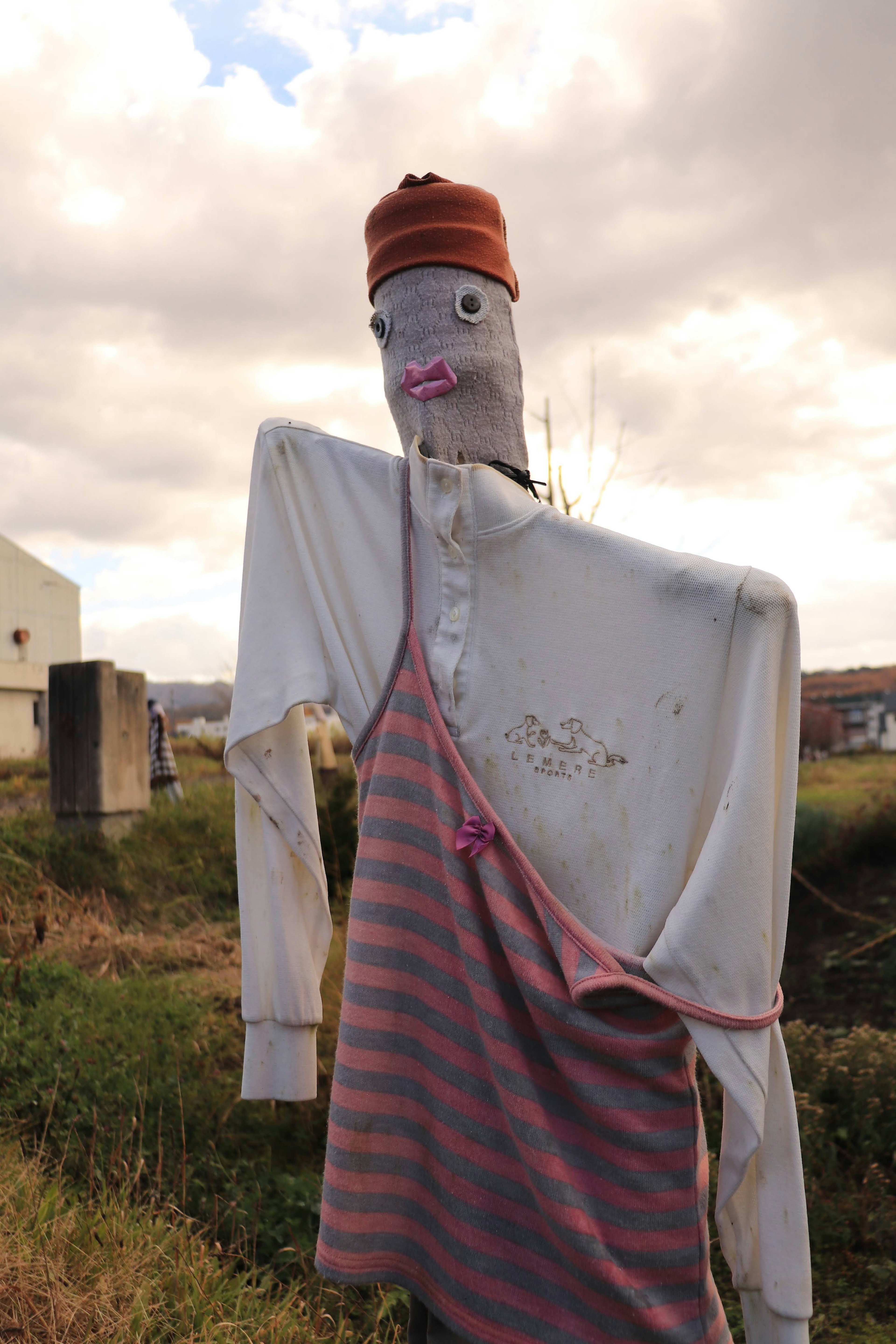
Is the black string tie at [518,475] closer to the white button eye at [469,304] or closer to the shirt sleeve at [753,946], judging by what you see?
the white button eye at [469,304]

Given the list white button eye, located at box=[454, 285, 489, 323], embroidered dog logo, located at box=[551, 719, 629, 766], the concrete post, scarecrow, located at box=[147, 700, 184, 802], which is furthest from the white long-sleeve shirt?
scarecrow, located at box=[147, 700, 184, 802]

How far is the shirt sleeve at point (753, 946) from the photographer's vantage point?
1431 mm

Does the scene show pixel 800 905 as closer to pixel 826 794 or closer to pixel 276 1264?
pixel 826 794

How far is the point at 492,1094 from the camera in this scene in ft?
5.21

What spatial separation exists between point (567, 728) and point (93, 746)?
15.4 feet

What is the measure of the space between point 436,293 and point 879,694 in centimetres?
2154

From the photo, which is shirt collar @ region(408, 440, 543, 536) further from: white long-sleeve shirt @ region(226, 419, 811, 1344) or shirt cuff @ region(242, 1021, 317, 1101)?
shirt cuff @ region(242, 1021, 317, 1101)

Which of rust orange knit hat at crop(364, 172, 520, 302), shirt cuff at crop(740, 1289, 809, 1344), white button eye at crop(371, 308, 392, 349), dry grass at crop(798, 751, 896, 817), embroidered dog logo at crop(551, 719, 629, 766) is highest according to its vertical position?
rust orange knit hat at crop(364, 172, 520, 302)

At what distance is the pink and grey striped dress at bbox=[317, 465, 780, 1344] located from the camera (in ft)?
4.82

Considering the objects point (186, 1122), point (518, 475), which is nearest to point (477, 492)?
point (518, 475)

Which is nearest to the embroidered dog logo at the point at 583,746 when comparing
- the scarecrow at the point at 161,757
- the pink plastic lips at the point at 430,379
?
the pink plastic lips at the point at 430,379

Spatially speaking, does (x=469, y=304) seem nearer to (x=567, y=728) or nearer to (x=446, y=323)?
(x=446, y=323)

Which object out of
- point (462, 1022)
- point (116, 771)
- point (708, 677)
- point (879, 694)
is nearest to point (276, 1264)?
point (462, 1022)

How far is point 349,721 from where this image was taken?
71.1 inches
